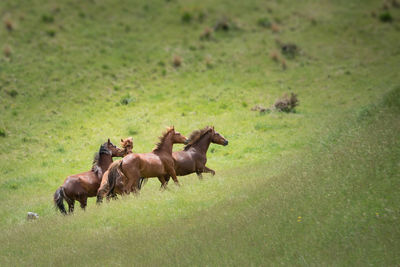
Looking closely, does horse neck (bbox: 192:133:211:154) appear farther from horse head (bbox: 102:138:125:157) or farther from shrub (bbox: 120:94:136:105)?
shrub (bbox: 120:94:136:105)

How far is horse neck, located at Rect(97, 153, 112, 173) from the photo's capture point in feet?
49.0

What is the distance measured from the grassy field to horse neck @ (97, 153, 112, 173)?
156 cm

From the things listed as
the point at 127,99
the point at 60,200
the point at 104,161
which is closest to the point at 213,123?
the point at 127,99

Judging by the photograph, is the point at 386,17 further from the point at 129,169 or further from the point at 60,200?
the point at 60,200

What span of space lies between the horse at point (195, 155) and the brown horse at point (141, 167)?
0.62 metres

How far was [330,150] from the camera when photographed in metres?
14.3

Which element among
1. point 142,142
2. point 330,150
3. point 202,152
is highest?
point 330,150

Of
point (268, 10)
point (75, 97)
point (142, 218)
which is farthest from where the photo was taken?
point (268, 10)

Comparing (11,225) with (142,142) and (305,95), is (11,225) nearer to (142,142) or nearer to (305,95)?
(142,142)

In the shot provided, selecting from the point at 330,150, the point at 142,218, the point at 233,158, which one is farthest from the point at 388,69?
the point at 142,218

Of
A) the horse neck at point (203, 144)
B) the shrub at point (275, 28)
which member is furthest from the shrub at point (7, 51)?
the horse neck at point (203, 144)

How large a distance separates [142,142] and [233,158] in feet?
16.3

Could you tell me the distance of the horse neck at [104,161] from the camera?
1495 cm

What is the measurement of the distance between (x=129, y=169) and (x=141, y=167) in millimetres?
444
